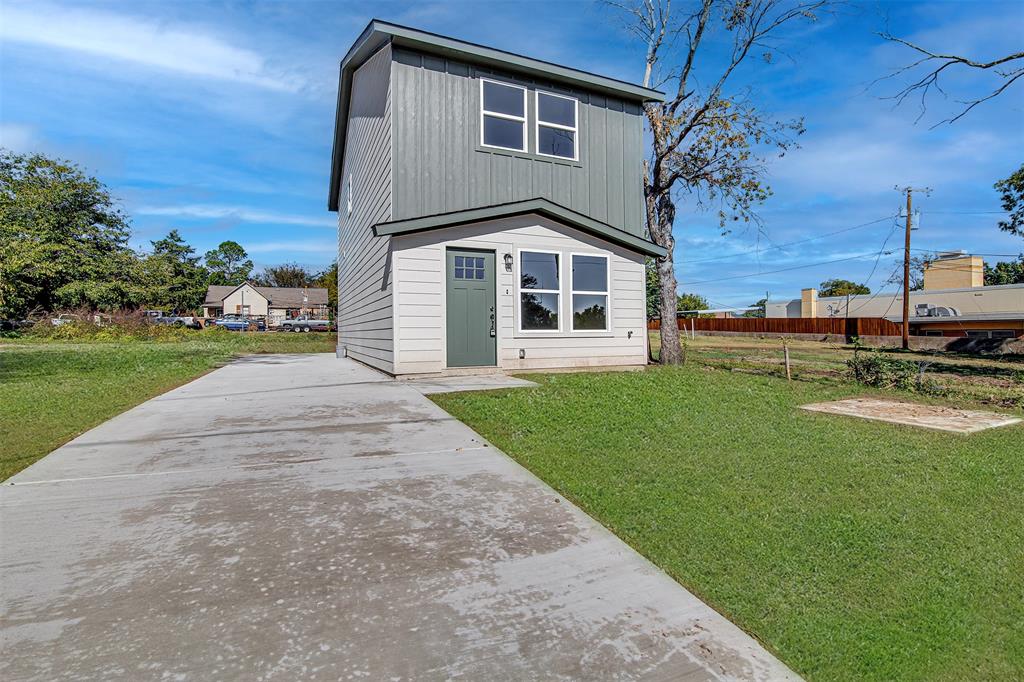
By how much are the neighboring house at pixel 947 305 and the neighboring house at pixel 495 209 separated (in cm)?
Answer: 2516

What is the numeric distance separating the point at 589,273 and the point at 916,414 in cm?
607

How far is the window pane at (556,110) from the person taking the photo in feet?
35.4

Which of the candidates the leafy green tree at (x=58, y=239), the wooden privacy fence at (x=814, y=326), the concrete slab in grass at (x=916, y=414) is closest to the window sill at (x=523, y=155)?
the concrete slab in grass at (x=916, y=414)

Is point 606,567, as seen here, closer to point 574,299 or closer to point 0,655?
point 0,655

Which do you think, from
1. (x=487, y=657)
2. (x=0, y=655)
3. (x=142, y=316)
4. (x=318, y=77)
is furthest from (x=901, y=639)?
(x=142, y=316)

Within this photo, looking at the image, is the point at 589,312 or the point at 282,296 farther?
the point at 282,296

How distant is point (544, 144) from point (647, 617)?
10363 mm

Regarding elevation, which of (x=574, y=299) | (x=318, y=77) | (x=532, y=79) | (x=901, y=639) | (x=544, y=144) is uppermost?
(x=318, y=77)

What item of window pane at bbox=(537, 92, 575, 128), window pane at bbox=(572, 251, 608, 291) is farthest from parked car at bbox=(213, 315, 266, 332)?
window pane at bbox=(572, 251, 608, 291)

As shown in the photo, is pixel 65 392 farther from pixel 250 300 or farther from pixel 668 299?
pixel 250 300

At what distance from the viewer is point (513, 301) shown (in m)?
10.0

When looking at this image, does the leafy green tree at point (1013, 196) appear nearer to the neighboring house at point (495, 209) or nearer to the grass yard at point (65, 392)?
the neighboring house at point (495, 209)

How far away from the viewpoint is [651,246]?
36.9 feet

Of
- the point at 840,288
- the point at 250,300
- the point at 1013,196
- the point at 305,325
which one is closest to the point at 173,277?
the point at 250,300
